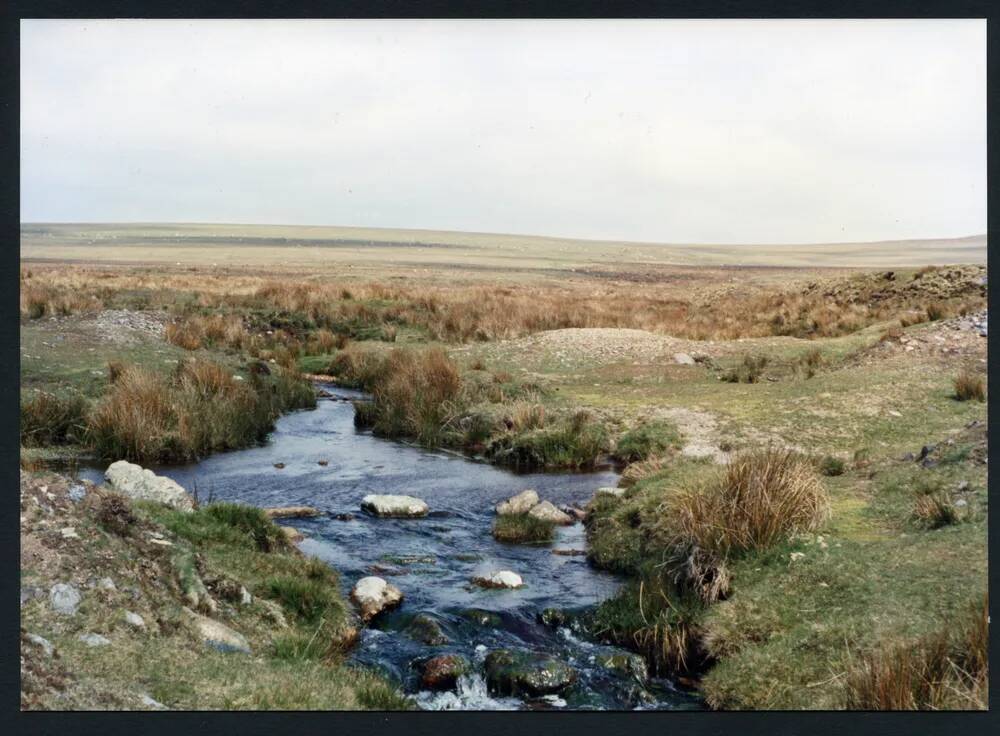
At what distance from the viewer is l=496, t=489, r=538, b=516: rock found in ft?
36.8

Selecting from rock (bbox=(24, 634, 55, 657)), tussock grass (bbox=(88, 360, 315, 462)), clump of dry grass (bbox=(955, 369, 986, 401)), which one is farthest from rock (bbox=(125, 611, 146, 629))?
clump of dry grass (bbox=(955, 369, 986, 401))

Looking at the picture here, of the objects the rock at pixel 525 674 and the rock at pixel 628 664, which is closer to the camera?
the rock at pixel 525 674

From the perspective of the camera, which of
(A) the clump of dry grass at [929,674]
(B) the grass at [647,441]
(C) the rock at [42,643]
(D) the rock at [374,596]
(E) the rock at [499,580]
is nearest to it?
(A) the clump of dry grass at [929,674]

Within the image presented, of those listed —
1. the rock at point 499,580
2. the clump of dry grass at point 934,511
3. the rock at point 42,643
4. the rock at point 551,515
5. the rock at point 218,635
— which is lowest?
the rock at point 499,580

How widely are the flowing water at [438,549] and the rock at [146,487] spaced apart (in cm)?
63

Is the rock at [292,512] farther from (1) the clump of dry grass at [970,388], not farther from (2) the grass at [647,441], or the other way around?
(1) the clump of dry grass at [970,388]

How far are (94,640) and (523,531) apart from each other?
204 inches

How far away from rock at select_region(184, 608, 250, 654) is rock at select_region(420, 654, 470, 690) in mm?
1436

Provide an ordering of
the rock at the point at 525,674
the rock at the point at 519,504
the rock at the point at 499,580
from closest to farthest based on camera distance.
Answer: the rock at the point at 525,674 → the rock at the point at 499,580 → the rock at the point at 519,504

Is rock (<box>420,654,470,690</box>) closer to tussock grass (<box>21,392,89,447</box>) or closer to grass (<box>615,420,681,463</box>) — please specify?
grass (<box>615,420,681,463</box>)

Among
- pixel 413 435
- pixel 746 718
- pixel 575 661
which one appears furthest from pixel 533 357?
pixel 746 718

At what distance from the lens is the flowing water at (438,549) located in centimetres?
735

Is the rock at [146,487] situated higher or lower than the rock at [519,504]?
higher

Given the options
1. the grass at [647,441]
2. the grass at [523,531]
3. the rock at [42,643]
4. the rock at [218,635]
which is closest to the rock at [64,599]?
the rock at [42,643]
